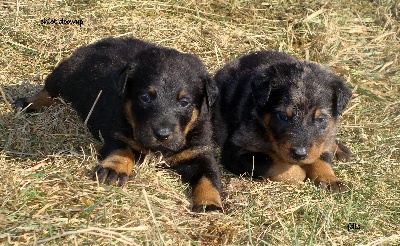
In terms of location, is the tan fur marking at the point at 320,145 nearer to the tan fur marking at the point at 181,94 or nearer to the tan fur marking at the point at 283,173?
the tan fur marking at the point at 283,173

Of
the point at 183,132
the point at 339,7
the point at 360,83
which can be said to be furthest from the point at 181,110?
the point at 339,7

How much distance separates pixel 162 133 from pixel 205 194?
1.91ft

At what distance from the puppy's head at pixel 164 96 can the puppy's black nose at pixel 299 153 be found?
31.3 inches

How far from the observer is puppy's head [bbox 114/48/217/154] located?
496 cm

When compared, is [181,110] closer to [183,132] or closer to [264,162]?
[183,132]

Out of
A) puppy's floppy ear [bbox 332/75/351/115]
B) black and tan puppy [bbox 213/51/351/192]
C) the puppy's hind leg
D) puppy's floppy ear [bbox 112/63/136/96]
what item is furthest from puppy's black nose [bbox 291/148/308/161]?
the puppy's hind leg

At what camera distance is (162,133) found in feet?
15.9

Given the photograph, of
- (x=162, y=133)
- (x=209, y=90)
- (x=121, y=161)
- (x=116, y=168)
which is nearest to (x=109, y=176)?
(x=116, y=168)

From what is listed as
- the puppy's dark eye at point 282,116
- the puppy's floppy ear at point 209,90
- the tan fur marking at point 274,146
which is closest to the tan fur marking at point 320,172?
the tan fur marking at point 274,146

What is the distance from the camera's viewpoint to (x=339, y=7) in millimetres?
8961

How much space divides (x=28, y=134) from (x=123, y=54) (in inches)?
45.5

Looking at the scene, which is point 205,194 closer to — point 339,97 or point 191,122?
point 191,122

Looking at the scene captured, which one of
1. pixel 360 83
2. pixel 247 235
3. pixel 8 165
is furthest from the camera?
pixel 360 83

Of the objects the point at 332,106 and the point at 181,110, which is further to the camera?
the point at 332,106
